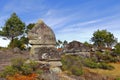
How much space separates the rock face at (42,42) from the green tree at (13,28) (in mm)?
40676

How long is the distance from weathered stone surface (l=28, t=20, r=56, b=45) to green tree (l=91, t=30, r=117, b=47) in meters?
40.7

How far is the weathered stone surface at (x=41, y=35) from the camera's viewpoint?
20656mm

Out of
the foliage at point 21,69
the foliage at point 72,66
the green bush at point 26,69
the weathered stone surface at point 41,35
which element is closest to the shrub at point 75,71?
the foliage at point 72,66

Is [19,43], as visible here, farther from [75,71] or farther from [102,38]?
[75,71]

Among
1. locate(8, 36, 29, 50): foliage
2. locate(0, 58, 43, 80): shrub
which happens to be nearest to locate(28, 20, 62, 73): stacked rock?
locate(0, 58, 43, 80): shrub

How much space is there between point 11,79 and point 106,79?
29.1ft

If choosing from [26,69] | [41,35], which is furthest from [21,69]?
[41,35]

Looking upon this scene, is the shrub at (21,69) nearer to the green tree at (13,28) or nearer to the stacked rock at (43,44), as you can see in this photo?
the stacked rock at (43,44)

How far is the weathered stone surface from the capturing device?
2066 centimetres

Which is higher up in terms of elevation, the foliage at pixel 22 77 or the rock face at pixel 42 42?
the rock face at pixel 42 42

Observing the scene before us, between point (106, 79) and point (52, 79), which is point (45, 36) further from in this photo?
point (106, 79)

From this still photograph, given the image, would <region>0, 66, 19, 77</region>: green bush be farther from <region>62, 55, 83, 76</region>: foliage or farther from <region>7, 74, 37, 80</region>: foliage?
<region>62, 55, 83, 76</region>: foliage

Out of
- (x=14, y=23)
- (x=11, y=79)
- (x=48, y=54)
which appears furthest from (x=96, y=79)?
(x=14, y=23)

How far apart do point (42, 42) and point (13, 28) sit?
4211 cm
